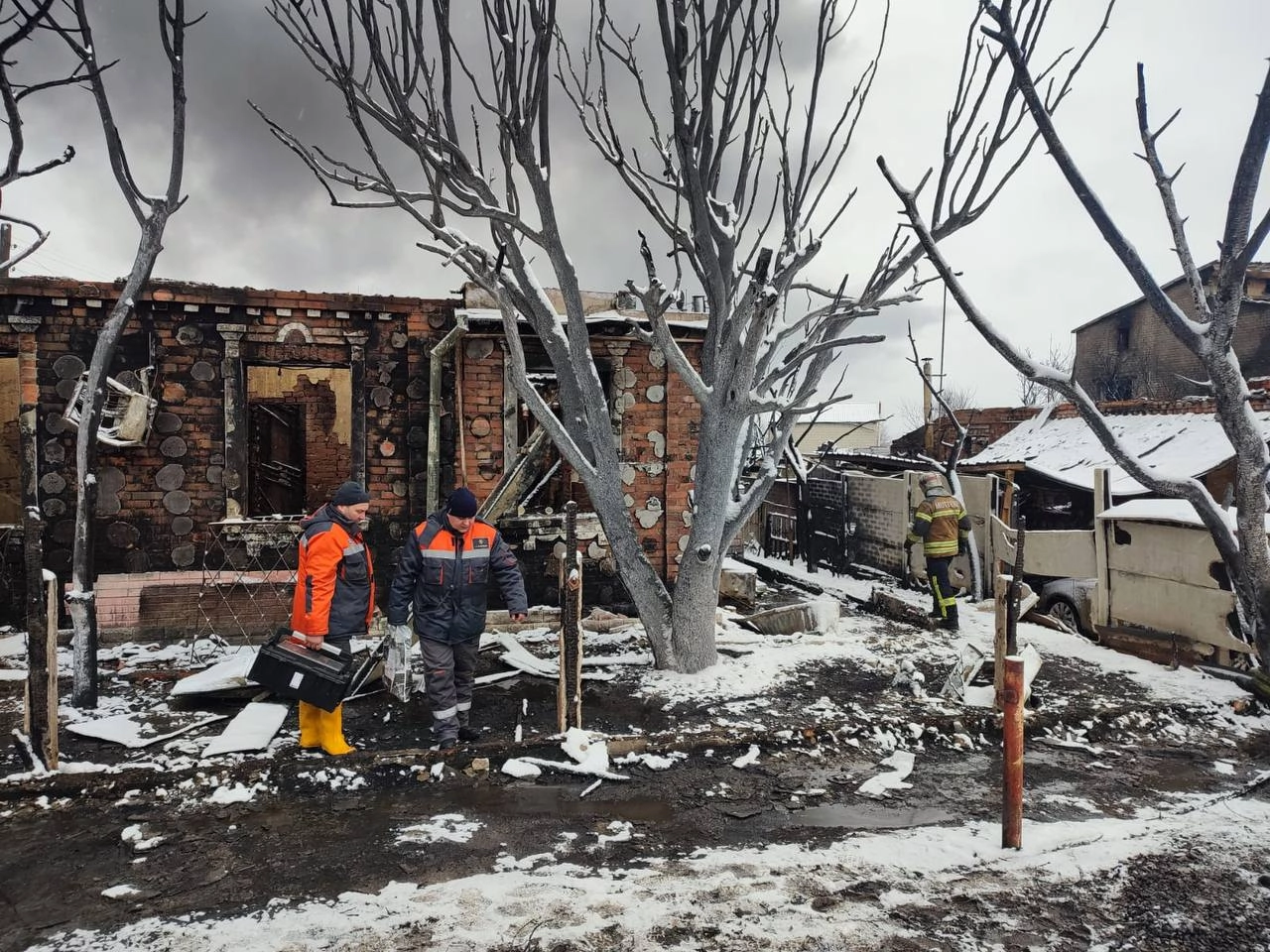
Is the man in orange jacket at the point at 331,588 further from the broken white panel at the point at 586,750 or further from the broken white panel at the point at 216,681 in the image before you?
the broken white panel at the point at 586,750

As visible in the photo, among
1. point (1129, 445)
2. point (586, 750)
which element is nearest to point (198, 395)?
point (586, 750)

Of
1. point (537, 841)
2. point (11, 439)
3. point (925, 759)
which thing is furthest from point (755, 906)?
point (11, 439)

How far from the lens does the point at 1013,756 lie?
12.6 ft

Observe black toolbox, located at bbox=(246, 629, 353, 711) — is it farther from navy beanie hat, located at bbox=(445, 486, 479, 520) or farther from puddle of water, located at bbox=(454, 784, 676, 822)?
navy beanie hat, located at bbox=(445, 486, 479, 520)

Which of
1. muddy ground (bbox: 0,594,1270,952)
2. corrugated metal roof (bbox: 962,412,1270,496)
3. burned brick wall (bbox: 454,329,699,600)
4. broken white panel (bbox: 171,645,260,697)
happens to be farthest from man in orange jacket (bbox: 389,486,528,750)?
corrugated metal roof (bbox: 962,412,1270,496)

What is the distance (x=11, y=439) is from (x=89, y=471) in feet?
22.3

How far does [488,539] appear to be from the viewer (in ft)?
17.4

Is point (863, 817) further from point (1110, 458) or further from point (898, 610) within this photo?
point (1110, 458)

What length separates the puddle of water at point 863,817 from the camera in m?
4.20

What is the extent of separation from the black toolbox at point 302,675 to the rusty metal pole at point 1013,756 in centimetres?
404

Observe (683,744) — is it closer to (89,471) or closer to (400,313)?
(89,471)

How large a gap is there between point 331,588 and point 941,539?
7.04 m

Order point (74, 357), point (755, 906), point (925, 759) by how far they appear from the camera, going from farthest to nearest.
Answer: point (74, 357) < point (925, 759) < point (755, 906)

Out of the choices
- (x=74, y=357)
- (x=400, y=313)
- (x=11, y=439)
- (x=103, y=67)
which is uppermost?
(x=103, y=67)
